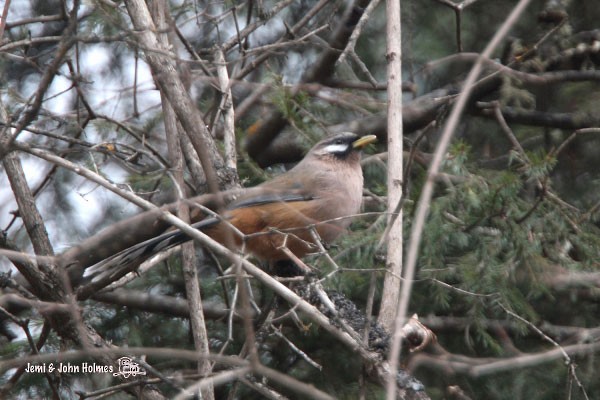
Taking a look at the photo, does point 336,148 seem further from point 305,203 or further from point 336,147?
point 305,203

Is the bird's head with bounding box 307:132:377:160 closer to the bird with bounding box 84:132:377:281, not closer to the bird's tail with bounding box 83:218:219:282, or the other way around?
the bird with bounding box 84:132:377:281

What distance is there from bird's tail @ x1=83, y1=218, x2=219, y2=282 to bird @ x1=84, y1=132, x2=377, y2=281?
0.42 meters

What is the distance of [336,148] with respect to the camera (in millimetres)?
6258

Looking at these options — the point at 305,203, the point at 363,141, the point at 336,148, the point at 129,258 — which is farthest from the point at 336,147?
the point at 129,258

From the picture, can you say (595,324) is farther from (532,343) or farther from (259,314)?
(259,314)

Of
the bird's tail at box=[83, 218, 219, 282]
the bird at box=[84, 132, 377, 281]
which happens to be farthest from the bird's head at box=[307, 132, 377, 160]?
the bird's tail at box=[83, 218, 219, 282]

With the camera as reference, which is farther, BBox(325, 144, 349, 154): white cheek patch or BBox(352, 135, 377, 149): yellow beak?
BBox(325, 144, 349, 154): white cheek patch

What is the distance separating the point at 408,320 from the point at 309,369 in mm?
1623

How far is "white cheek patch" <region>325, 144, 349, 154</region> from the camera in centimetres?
623

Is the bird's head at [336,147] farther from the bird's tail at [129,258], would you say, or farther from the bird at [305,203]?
the bird's tail at [129,258]

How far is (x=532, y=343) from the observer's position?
5.61m

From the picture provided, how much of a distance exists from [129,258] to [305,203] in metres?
1.64

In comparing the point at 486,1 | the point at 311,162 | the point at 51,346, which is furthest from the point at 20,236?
the point at 486,1

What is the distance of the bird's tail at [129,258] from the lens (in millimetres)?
4738
